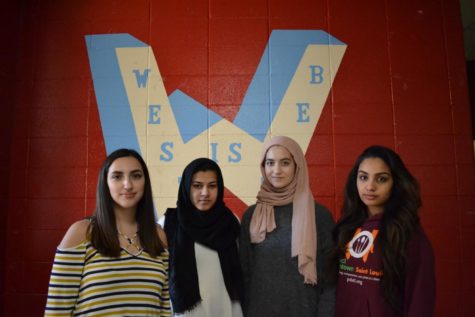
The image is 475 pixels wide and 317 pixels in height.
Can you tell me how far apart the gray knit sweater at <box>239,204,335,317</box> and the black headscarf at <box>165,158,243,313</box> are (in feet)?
0.21

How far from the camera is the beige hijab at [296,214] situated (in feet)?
4.68

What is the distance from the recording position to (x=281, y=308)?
142 cm

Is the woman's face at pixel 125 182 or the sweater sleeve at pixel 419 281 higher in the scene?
the woman's face at pixel 125 182

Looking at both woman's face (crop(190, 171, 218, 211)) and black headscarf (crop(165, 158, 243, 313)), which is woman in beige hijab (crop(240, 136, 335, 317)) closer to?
black headscarf (crop(165, 158, 243, 313))

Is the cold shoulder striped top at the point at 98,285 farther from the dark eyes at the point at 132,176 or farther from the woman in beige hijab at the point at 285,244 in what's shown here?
the woman in beige hijab at the point at 285,244

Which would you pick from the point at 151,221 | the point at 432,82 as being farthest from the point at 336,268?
the point at 432,82

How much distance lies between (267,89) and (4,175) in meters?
1.90

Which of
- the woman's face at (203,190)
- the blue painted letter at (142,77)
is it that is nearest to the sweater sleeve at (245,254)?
the woman's face at (203,190)

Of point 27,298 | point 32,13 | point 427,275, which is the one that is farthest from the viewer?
point 32,13

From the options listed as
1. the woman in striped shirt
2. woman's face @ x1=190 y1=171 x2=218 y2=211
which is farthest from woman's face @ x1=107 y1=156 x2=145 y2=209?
woman's face @ x1=190 y1=171 x2=218 y2=211

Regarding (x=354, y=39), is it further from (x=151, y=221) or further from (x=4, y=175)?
(x=4, y=175)

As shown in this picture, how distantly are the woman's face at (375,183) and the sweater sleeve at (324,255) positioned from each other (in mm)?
219

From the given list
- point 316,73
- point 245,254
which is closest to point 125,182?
point 245,254

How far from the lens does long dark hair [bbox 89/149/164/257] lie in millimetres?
1126
